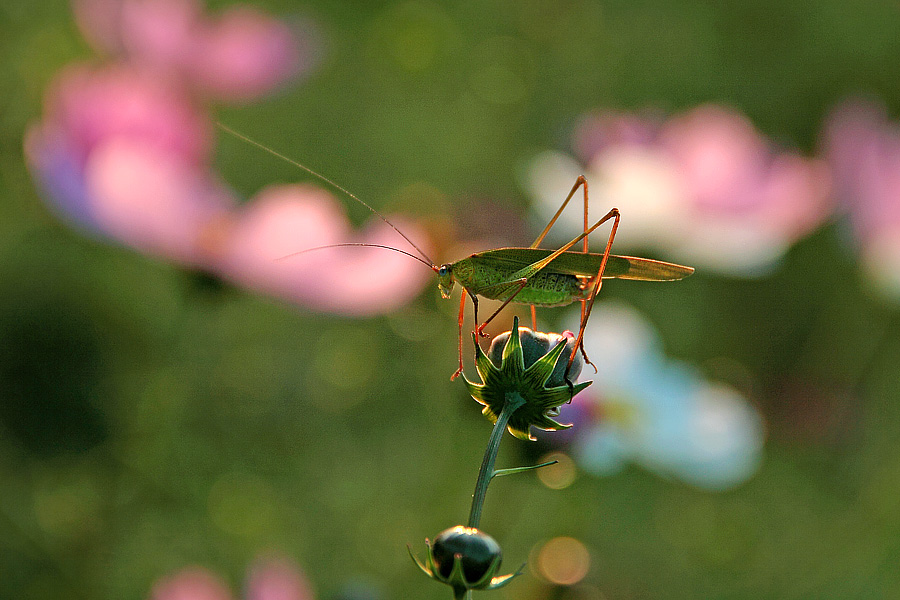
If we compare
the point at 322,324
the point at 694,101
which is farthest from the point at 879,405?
the point at 322,324

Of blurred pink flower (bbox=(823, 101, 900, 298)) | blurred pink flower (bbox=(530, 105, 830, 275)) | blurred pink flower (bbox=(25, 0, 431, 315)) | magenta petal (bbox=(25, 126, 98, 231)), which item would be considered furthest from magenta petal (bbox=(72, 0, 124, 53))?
blurred pink flower (bbox=(823, 101, 900, 298))

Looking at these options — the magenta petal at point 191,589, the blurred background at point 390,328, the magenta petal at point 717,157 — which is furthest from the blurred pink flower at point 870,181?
the magenta petal at point 191,589

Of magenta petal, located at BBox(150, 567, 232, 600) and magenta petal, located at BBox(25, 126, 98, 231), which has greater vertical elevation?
magenta petal, located at BBox(25, 126, 98, 231)

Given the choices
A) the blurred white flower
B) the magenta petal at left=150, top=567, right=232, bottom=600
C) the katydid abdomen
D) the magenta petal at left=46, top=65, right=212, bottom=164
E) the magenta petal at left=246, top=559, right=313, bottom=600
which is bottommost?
the magenta petal at left=150, top=567, right=232, bottom=600

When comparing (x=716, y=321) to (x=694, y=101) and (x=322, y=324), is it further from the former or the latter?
(x=322, y=324)

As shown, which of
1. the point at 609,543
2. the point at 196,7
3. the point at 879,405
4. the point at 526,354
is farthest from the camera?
the point at 879,405

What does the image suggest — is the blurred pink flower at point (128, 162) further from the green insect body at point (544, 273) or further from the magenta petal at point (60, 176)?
the green insect body at point (544, 273)

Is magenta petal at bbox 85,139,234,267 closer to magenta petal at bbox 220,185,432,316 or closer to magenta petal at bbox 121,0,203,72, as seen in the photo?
magenta petal at bbox 220,185,432,316
